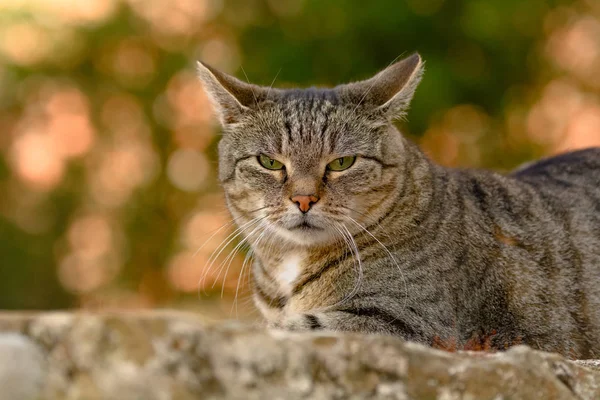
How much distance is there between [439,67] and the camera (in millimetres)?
9797

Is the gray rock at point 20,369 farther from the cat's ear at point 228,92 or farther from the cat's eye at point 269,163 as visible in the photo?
the cat's ear at point 228,92

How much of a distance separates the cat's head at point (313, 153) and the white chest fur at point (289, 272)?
138 millimetres

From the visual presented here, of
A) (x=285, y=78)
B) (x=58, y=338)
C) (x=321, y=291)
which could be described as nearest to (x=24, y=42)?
(x=285, y=78)

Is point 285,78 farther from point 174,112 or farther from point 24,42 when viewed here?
point 24,42

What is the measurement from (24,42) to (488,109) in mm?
6656

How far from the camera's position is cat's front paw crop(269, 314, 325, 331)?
152 inches

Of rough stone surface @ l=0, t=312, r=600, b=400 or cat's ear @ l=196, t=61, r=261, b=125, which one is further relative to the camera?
cat's ear @ l=196, t=61, r=261, b=125

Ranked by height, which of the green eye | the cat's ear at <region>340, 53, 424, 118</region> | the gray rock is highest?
the cat's ear at <region>340, 53, 424, 118</region>

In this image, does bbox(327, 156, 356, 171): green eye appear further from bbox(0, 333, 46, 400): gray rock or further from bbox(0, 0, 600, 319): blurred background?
bbox(0, 0, 600, 319): blurred background

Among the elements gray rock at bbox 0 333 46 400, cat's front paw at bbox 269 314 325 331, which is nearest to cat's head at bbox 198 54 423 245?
cat's front paw at bbox 269 314 325 331

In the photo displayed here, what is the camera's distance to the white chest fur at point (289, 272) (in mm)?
4426

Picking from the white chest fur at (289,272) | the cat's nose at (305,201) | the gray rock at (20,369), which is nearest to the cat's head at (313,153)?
the cat's nose at (305,201)

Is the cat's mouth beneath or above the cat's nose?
beneath

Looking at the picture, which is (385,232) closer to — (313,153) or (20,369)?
(313,153)
